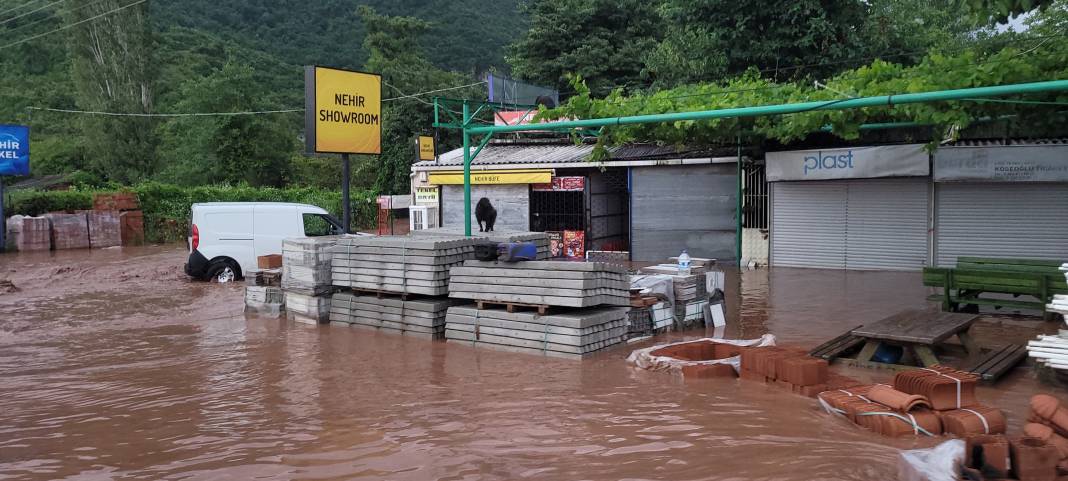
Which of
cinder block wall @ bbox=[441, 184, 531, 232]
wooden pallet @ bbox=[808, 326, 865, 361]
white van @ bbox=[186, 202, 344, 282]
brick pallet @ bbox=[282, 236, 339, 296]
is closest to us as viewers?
wooden pallet @ bbox=[808, 326, 865, 361]

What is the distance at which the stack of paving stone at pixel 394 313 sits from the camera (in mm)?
11312

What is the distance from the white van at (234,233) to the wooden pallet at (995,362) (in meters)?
14.1

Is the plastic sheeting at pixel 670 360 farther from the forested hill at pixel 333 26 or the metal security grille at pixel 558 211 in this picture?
Answer: the forested hill at pixel 333 26

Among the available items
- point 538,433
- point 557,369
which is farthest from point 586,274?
point 538,433

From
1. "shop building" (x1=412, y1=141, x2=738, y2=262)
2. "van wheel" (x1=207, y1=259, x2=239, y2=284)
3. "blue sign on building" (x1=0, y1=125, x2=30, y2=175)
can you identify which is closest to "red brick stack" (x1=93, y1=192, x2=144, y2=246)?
"blue sign on building" (x1=0, y1=125, x2=30, y2=175)

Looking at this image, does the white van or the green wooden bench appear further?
the white van

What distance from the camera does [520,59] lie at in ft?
119

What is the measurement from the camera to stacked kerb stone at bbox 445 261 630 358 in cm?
980

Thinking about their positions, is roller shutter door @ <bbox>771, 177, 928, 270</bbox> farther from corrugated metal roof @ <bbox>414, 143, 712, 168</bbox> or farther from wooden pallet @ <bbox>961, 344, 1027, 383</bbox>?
wooden pallet @ <bbox>961, 344, 1027, 383</bbox>

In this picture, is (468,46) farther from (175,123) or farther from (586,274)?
(586,274)

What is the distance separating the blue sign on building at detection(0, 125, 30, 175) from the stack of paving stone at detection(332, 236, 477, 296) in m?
21.5

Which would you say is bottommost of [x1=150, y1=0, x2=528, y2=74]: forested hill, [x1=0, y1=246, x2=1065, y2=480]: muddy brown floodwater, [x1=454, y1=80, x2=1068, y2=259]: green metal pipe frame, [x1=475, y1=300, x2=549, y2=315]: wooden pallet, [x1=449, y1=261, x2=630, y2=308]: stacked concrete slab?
[x1=0, y1=246, x2=1065, y2=480]: muddy brown floodwater

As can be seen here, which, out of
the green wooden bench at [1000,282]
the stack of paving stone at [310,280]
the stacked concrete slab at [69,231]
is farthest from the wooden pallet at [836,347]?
the stacked concrete slab at [69,231]

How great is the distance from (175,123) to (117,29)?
852 centimetres
